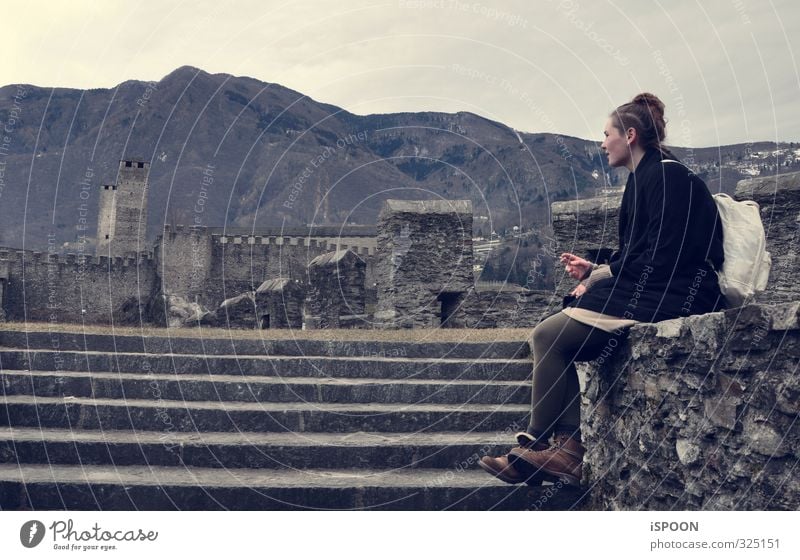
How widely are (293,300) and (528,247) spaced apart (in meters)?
29.0

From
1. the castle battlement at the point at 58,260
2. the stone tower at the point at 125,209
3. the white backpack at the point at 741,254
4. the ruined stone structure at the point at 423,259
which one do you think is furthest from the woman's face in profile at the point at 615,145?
the stone tower at the point at 125,209

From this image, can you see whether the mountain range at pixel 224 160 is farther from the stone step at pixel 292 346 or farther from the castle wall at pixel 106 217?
the stone step at pixel 292 346

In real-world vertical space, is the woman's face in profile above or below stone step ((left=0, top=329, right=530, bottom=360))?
above

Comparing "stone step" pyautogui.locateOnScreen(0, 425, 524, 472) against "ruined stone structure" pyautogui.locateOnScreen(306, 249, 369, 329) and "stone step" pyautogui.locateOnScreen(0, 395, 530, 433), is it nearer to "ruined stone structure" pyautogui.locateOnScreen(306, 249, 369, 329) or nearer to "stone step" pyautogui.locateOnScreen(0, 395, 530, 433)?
"stone step" pyautogui.locateOnScreen(0, 395, 530, 433)

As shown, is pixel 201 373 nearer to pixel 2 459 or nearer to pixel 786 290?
pixel 2 459

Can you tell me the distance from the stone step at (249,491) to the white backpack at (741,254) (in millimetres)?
→ 1599

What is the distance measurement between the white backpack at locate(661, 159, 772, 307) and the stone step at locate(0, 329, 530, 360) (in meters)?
3.99

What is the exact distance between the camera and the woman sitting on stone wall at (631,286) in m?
5.36

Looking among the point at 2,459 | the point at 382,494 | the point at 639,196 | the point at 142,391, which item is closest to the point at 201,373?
the point at 142,391

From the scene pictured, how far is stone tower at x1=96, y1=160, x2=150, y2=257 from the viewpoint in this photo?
229 ft

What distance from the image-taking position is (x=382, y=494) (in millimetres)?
5961

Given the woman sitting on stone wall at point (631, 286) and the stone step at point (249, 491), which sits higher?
the woman sitting on stone wall at point (631, 286)

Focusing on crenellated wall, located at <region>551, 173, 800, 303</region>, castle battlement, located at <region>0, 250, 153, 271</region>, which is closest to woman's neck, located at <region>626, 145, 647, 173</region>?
crenellated wall, located at <region>551, 173, 800, 303</region>

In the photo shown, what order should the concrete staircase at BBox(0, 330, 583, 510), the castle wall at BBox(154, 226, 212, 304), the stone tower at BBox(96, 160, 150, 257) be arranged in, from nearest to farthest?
1. the concrete staircase at BBox(0, 330, 583, 510)
2. the castle wall at BBox(154, 226, 212, 304)
3. the stone tower at BBox(96, 160, 150, 257)
